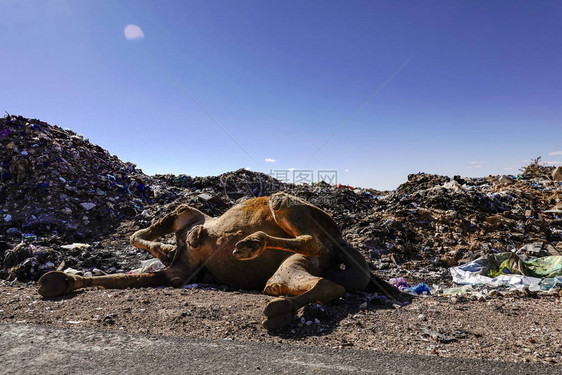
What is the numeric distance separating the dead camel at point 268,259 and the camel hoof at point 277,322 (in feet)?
0.70

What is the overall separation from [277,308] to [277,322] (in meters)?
0.10

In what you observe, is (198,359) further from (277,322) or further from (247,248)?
(247,248)

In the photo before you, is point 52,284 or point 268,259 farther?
point 268,259

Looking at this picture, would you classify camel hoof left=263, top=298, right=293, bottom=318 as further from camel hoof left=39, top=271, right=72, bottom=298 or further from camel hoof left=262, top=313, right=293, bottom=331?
camel hoof left=39, top=271, right=72, bottom=298

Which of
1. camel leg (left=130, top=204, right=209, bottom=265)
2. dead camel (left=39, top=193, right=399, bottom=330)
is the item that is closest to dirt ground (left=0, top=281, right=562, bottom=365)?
dead camel (left=39, top=193, right=399, bottom=330)

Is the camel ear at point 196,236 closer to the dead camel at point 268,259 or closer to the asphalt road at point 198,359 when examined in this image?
the dead camel at point 268,259

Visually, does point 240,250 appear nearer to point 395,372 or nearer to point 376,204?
point 395,372

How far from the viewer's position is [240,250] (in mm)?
2785

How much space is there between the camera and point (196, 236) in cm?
391

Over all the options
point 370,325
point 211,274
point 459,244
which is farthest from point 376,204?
point 370,325

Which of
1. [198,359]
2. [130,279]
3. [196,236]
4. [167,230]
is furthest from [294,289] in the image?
[167,230]

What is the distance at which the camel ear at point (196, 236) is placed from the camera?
390 centimetres

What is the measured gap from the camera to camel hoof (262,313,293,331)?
2430 millimetres

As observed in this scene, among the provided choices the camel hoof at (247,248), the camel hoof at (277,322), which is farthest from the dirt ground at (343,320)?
the camel hoof at (247,248)
